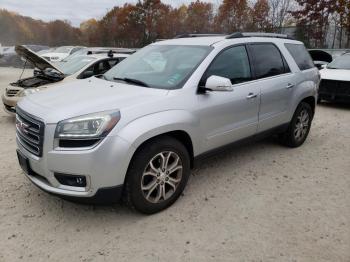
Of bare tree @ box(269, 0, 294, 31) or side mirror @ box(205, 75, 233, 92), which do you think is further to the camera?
bare tree @ box(269, 0, 294, 31)

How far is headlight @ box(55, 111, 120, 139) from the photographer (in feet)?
9.53

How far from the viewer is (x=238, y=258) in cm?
282

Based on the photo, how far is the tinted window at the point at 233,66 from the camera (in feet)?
12.8

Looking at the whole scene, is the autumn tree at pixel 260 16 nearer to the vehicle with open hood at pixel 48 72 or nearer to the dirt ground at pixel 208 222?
the vehicle with open hood at pixel 48 72

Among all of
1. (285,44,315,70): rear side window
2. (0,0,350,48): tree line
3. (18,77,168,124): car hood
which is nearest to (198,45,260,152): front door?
(18,77,168,124): car hood

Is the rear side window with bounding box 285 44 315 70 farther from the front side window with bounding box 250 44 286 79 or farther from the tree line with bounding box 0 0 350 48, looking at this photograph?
the tree line with bounding box 0 0 350 48

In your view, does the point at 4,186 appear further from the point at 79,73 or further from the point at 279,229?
the point at 79,73

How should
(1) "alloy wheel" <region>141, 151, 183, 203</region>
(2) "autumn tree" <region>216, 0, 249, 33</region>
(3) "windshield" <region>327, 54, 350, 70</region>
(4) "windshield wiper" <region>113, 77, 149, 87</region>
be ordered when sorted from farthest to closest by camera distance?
1. (2) "autumn tree" <region>216, 0, 249, 33</region>
2. (3) "windshield" <region>327, 54, 350, 70</region>
3. (4) "windshield wiper" <region>113, 77, 149, 87</region>
4. (1) "alloy wheel" <region>141, 151, 183, 203</region>

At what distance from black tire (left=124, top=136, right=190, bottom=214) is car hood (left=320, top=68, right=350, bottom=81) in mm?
7040

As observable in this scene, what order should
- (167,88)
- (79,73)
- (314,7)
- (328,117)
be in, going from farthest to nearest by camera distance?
1. (314,7)
2. (328,117)
3. (79,73)
4. (167,88)

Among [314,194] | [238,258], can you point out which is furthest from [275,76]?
[238,258]

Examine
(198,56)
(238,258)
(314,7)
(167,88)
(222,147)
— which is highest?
(314,7)

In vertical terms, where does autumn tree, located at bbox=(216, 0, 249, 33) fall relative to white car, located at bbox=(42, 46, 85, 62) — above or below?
above

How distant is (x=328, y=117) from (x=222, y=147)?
16.4 ft
